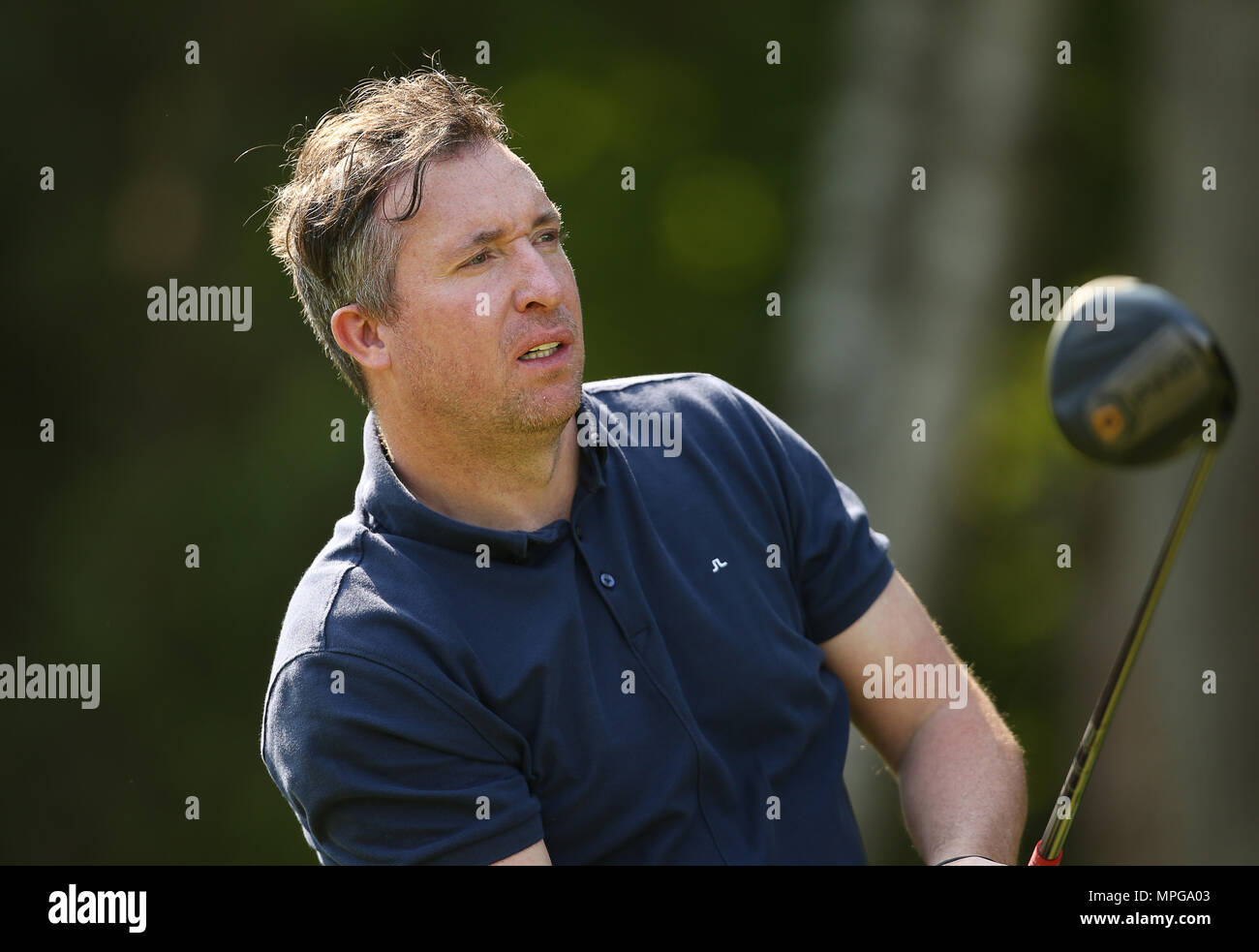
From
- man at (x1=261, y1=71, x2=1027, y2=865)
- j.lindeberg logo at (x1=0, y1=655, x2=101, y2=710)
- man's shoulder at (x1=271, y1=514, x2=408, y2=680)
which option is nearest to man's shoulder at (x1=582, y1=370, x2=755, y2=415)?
man at (x1=261, y1=71, x2=1027, y2=865)

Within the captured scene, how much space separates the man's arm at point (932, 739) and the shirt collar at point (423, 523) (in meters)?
0.53

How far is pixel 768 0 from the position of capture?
6391 mm

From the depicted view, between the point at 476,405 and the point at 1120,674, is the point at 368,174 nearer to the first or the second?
the point at 476,405

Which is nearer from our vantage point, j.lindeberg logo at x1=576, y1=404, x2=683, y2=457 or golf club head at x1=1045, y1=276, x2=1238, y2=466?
golf club head at x1=1045, y1=276, x2=1238, y2=466

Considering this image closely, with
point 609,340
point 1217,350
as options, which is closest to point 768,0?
point 609,340

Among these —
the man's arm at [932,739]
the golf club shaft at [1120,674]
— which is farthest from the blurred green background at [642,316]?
the golf club shaft at [1120,674]

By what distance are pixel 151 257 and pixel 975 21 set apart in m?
3.52

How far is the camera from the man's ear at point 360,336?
2.38 m

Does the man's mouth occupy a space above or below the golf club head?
above

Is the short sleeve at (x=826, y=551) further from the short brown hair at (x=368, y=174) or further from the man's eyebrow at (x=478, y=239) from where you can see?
the short brown hair at (x=368, y=174)

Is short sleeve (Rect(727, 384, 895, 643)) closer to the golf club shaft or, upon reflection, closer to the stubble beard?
the stubble beard

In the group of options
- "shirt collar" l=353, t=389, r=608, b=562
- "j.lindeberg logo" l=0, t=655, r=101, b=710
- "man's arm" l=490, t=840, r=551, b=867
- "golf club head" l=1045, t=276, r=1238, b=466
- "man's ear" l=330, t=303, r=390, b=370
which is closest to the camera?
"golf club head" l=1045, t=276, r=1238, b=466

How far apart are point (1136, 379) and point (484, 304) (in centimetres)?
102

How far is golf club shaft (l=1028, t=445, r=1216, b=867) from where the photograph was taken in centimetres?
173
